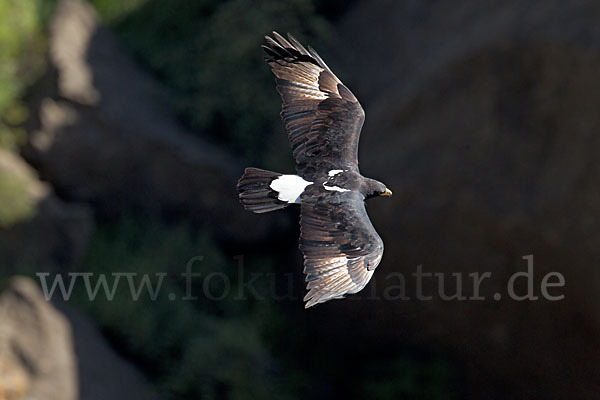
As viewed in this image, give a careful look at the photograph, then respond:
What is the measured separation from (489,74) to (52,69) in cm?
461

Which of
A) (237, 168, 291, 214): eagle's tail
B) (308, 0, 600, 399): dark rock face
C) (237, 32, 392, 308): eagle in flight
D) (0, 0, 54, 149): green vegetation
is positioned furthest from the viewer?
(0, 0, 54, 149): green vegetation

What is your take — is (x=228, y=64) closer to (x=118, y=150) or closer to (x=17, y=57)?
(x=118, y=150)

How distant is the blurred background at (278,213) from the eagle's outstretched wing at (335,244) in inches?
94.4

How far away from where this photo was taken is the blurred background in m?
6.96


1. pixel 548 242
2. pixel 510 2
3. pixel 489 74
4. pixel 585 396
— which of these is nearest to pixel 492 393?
pixel 585 396

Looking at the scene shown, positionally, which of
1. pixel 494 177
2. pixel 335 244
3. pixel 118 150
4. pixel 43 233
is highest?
pixel 118 150

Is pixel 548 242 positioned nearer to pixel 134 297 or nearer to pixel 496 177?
pixel 496 177

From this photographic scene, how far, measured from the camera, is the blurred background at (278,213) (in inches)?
274

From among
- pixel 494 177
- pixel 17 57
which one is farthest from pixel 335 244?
pixel 17 57

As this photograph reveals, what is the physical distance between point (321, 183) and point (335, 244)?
1.89 feet

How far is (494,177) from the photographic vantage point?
719 centimetres

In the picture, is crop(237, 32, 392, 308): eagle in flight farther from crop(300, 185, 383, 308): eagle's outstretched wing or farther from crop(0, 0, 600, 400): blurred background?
crop(0, 0, 600, 400): blurred background

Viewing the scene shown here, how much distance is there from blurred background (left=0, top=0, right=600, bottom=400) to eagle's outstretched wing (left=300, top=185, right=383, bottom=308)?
94.4 inches

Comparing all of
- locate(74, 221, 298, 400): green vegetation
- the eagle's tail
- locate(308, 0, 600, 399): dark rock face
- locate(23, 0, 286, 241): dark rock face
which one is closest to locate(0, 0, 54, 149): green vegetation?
locate(23, 0, 286, 241): dark rock face
